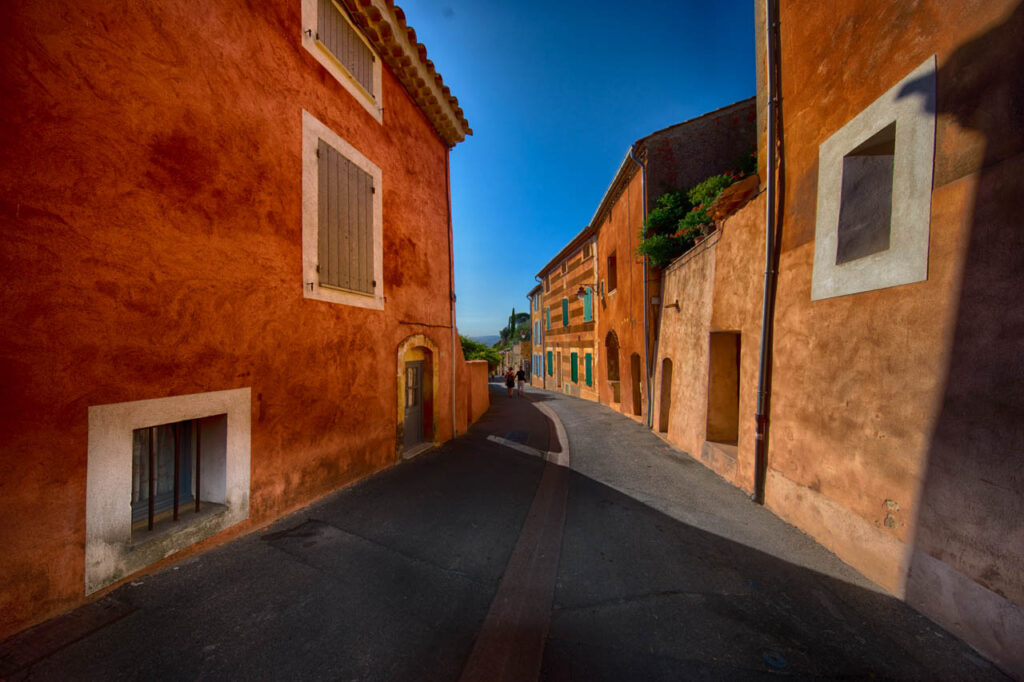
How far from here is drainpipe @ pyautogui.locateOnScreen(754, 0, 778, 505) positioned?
4.91 metres

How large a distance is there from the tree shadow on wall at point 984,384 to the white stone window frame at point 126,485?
6420mm

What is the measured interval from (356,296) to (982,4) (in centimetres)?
684

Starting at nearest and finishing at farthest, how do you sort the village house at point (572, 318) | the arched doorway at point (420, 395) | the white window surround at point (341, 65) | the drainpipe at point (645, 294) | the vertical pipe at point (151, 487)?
the vertical pipe at point (151, 487) → the white window surround at point (341, 65) → the arched doorway at point (420, 395) → the drainpipe at point (645, 294) → the village house at point (572, 318)

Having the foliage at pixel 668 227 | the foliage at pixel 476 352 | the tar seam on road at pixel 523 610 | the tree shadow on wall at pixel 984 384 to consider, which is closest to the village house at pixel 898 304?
the tree shadow on wall at pixel 984 384

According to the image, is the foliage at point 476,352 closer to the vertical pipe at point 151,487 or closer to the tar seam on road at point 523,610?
the tar seam on road at point 523,610

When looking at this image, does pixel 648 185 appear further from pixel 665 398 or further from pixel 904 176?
pixel 904 176

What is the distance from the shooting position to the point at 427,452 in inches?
291

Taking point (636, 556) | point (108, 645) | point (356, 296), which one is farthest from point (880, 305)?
point (108, 645)

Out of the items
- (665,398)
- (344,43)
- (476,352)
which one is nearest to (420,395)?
(344,43)

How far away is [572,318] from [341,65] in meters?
15.3

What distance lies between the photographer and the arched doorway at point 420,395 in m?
7.36

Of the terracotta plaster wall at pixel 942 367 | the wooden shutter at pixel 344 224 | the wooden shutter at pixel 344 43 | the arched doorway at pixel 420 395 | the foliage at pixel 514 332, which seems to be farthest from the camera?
the foliage at pixel 514 332

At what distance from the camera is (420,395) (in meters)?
7.89

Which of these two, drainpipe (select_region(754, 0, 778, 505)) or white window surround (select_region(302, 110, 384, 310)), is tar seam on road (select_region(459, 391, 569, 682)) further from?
white window surround (select_region(302, 110, 384, 310))
